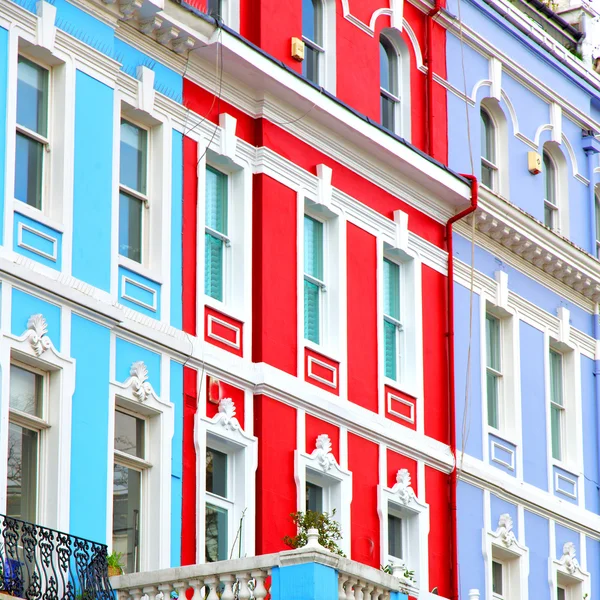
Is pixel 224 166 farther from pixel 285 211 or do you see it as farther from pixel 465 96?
pixel 465 96

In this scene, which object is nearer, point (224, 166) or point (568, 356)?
point (224, 166)

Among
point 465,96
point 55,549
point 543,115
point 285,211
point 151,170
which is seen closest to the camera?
point 55,549

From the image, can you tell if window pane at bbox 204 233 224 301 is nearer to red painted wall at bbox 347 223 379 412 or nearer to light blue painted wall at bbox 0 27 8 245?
red painted wall at bbox 347 223 379 412

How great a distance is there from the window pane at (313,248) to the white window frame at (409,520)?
3086 millimetres

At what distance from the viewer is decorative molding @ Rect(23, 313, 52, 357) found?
71.1 feet

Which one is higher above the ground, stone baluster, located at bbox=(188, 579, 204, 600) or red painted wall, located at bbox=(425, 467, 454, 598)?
red painted wall, located at bbox=(425, 467, 454, 598)

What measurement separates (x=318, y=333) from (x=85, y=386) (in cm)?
556

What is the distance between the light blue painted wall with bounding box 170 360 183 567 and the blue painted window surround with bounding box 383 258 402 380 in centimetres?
523

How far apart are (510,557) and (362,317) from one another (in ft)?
16.7

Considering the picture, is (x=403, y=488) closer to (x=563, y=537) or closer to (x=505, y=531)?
(x=505, y=531)


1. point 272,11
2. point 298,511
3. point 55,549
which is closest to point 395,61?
point 272,11

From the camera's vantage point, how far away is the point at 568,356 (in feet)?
110

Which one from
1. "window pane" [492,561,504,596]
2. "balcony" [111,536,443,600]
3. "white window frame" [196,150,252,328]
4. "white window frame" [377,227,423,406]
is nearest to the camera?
"balcony" [111,536,443,600]

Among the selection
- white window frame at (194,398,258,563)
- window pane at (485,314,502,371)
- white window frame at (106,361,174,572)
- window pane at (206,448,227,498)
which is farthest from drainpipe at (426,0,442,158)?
Result: white window frame at (106,361,174,572)
